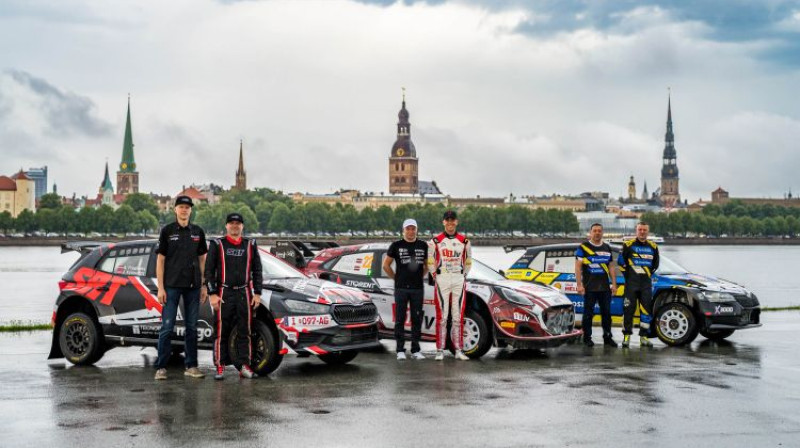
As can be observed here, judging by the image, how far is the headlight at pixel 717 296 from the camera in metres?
15.5

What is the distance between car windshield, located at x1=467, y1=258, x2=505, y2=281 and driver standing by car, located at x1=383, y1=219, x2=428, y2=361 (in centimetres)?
109

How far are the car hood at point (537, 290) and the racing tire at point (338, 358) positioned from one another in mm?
2238

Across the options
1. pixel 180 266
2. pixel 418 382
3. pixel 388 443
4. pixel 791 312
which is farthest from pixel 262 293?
pixel 791 312

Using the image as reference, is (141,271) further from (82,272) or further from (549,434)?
(549,434)

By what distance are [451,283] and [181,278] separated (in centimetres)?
356

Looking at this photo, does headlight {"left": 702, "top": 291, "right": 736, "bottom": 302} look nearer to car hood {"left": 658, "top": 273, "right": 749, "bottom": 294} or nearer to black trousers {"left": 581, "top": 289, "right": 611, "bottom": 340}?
car hood {"left": 658, "top": 273, "right": 749, "bottom": 294}

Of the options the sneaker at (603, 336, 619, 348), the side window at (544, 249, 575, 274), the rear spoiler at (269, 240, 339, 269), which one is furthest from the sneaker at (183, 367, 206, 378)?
the rear spoiler at (269, 240, 339, 269)

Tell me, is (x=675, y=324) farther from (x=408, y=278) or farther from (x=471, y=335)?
(x=408, y=278)

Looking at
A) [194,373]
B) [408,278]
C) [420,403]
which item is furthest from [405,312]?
[420,403]

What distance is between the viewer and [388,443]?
8.14 metres

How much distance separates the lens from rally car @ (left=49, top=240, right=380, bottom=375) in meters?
11.7

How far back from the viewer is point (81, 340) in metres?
12.6

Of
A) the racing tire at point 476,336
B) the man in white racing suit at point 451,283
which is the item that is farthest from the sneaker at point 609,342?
the man in white racing suit at point 451,283

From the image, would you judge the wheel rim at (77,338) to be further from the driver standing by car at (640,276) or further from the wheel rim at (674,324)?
the wheel rim at (674,324)
